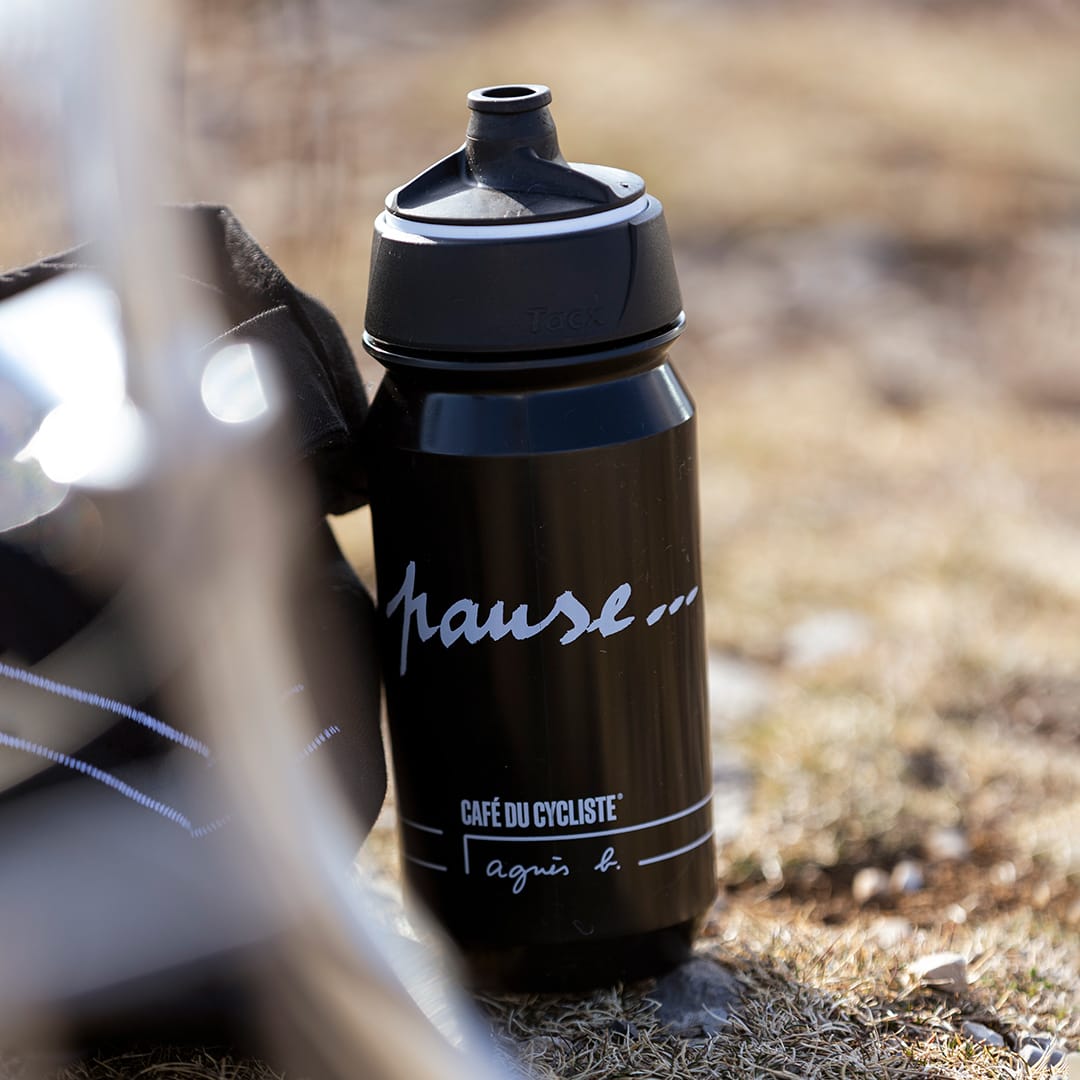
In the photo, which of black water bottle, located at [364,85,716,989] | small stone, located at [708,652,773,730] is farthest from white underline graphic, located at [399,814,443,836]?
small stone, located at [708,652,773,730]

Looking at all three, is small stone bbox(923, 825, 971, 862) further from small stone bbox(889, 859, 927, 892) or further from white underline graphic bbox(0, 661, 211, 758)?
white underline graphic bbox(0, 661, 211, 758)

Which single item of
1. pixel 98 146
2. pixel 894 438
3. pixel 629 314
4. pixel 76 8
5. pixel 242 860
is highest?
pixel 76 8

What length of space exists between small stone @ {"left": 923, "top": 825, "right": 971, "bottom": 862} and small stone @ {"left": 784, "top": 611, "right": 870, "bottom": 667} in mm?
699

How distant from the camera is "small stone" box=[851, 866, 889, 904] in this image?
2.37 m

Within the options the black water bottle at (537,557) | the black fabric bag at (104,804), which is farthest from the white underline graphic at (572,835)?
the black fabric bag at (104,804)

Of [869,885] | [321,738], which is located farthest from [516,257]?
[869,885]

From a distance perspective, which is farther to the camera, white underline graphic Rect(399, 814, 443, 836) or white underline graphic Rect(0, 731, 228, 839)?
white underline graphic Rect(399, 814, 443, 836)

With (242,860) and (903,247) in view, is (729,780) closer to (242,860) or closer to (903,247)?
(242,860)

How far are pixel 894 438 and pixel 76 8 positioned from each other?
3.44 metres

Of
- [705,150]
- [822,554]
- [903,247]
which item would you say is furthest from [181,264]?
[705,150]

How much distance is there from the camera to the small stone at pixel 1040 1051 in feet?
6.11

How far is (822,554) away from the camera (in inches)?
147

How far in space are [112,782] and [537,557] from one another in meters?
0.52

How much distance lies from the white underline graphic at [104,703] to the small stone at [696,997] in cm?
65
